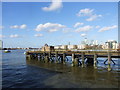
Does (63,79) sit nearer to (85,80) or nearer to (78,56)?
(85,80)

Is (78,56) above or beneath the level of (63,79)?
above

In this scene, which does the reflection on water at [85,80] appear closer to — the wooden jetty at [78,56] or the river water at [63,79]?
the river water at [63,79]

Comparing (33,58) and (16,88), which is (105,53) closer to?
(16,88)

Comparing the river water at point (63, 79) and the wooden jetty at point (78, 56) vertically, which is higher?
the wooden jetty at point (78, 56)

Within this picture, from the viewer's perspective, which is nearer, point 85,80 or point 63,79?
point 85,80

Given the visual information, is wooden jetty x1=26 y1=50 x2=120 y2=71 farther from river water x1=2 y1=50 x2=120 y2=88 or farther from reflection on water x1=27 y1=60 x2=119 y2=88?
reflection on water x1=27 y1=60 x2=119 y2=88

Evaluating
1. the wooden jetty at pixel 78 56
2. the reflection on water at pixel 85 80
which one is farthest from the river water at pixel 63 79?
the wooden jetty at pixel 78 56

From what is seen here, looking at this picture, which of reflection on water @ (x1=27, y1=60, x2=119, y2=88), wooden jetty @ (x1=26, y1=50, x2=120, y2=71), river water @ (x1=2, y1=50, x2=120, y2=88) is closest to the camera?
reflection on water @ (x1=27, y1=60, x2=119, y2=88)

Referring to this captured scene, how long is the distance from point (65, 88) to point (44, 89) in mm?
2767

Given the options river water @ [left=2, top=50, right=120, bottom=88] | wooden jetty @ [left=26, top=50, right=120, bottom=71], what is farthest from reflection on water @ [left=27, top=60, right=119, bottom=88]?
wooden jetty @ [left=26, top=50, right=120, bottom=71]

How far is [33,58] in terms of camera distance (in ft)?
159

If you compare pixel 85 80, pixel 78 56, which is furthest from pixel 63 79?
pixel 78 56

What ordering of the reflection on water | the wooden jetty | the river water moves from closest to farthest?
the reflection on water, the river water, the wooden jetty

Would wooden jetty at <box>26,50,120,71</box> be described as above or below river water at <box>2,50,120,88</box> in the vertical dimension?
above
